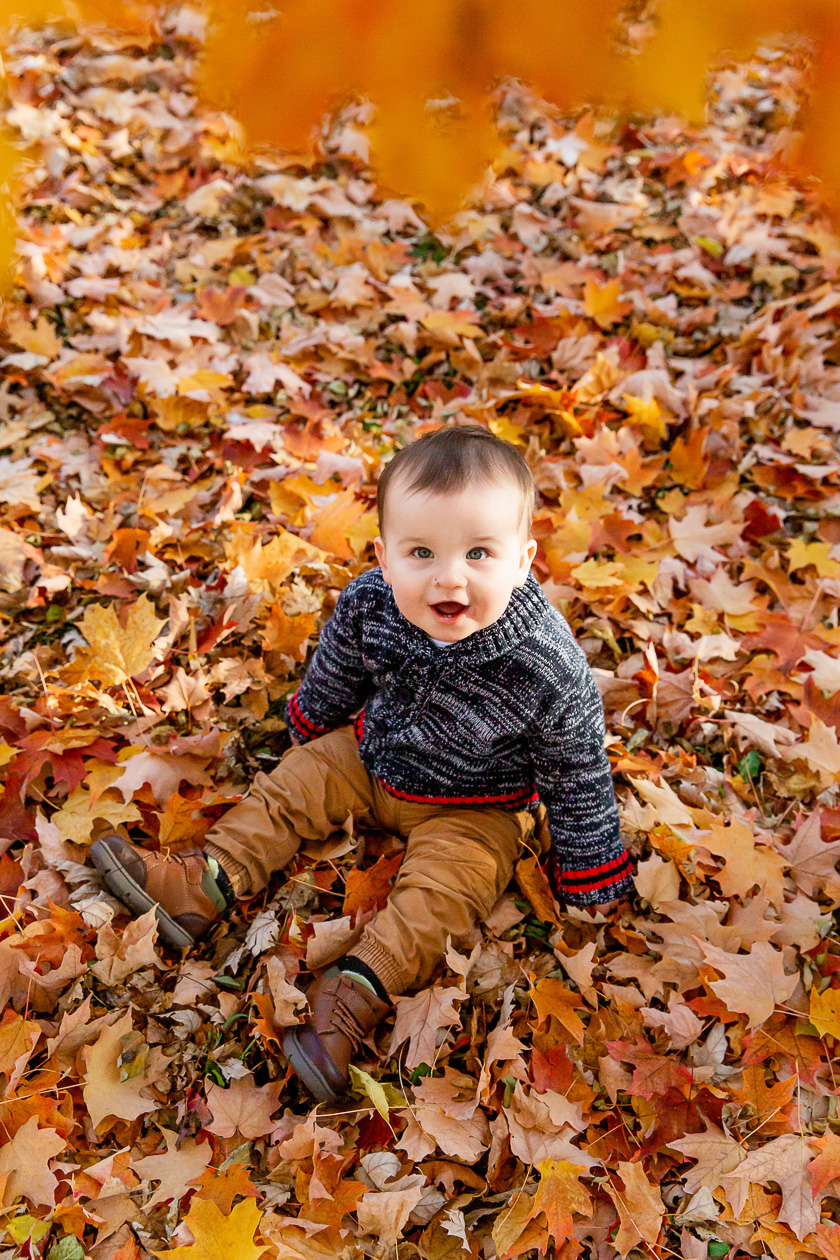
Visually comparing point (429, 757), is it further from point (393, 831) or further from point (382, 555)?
point (382, 555)

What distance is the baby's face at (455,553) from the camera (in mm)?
1699

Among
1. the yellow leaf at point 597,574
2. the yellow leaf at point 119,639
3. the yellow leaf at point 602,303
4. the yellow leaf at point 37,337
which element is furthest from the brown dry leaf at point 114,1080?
the yellow leaf at point 602,303

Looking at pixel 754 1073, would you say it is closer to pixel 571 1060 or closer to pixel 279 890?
pixel 571 1060

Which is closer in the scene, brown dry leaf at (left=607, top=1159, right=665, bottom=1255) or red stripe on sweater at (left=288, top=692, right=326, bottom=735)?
brown dry leaf at (left=607, top=1159, right=665, bottom=1255)

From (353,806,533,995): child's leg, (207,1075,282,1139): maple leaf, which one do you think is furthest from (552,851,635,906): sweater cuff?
(207,1075,282,1139): maple leaf

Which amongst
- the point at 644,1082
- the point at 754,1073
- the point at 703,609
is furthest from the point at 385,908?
the point at 703,609

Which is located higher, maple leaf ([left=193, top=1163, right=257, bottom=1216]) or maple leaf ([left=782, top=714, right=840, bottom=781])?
maple leaf ([left=782, top=714, right=840, bottom=781])

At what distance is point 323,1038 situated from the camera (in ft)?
6.30

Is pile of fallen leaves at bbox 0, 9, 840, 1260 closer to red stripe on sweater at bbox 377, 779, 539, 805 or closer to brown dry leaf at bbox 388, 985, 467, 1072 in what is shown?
brown dry leaf at bbox 388, 985, 467, 1072

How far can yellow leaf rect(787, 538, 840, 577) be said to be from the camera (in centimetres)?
287

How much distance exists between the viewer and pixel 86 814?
7.52 ft

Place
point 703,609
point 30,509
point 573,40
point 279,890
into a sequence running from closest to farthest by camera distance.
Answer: point 573,40 < point 279,890 < point 703,609 < point 30,509

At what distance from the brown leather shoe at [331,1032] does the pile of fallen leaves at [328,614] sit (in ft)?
0.21

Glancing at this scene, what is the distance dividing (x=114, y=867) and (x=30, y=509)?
1534 mm
